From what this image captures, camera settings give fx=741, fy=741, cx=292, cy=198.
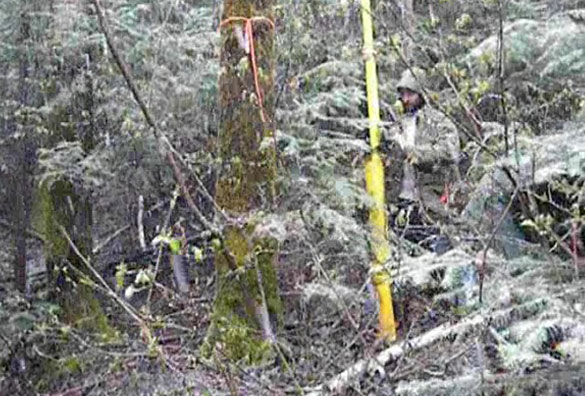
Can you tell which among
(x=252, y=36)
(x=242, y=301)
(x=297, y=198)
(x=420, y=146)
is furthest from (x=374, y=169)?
(x=242, y=301)

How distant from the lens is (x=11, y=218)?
834cm

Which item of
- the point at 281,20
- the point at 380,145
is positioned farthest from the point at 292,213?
the point at 281,20

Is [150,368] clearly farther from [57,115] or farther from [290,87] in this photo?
[57,115]

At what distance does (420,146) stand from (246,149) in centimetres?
131

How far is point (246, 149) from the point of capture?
5617mm

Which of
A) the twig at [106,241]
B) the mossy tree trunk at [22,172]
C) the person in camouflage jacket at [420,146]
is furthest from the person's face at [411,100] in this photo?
the twig at [106,241]

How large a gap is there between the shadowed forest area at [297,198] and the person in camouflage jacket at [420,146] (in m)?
0.02

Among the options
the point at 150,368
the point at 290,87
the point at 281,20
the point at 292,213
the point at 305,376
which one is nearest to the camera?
the point at 305,376

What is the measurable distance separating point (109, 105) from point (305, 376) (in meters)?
4.48

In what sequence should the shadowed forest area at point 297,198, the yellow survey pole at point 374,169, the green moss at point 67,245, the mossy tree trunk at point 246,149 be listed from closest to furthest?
the shadowed forest area at point 297,198, the mossy tree trunk at point 246,149, the yellow survey pole at point 374,169, the green moss at point 67,245

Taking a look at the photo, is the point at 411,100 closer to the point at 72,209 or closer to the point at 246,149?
the point at 246,149

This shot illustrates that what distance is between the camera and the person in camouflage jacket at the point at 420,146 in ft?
18.0

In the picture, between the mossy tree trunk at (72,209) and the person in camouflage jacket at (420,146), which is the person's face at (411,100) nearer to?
the person in camouflage jacket at (420,146)

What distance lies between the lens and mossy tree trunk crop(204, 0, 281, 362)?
17.7 feet
